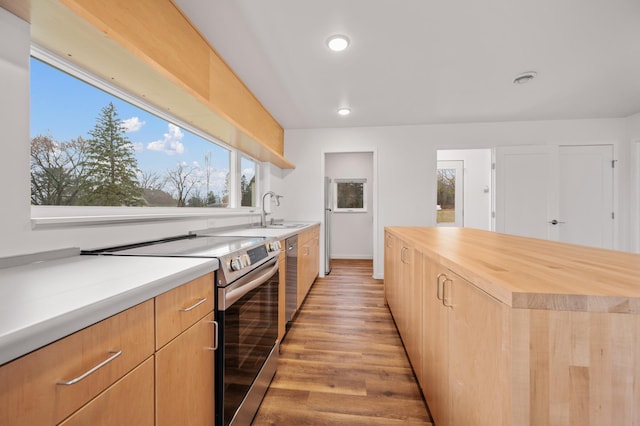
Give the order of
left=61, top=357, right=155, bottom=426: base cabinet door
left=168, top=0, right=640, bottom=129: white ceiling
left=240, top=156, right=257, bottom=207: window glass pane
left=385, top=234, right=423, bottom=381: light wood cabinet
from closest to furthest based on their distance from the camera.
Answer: left=61, top=357, right=155, bottom=426: base cabinet door, left=385, top=234, right=423, bottom=381: light wood cabinet, left=168, top=0, right=640, bottom=129: white ceiling, left=240, top=156, right=257, bottom=207: window glass pane

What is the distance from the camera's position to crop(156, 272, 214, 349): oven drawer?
75 cm

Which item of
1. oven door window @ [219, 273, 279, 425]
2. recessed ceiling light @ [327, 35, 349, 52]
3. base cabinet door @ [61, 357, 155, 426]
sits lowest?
oven door window @ [219, 273, 279, 425]

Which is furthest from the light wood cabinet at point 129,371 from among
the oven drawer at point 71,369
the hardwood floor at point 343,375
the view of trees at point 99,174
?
the view of trees at point 99,174

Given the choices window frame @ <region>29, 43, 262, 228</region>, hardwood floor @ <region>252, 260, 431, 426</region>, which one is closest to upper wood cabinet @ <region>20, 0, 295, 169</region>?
window frame @ <region>29, 43, 262, 228</region>

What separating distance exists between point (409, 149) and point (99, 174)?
3.89 meters

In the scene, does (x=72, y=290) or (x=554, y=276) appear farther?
(x=554, y=276)

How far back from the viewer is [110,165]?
54.3 inches

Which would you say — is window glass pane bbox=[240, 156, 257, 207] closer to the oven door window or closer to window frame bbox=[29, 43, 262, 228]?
window frame bbox=[29, 43, 262, 228]

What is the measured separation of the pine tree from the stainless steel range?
293 mm

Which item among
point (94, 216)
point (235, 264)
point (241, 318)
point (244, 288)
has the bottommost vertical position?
point (241, 318)

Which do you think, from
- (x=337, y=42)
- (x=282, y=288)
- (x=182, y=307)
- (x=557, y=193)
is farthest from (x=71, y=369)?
(x=557, y=193)

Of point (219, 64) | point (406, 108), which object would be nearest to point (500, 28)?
point (406, 108)

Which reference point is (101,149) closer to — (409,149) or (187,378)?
(187,378)

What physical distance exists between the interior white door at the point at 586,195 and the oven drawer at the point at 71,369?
521cm
